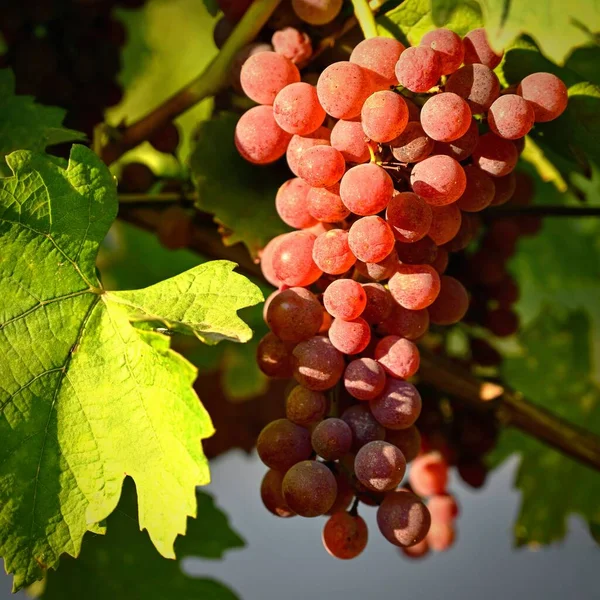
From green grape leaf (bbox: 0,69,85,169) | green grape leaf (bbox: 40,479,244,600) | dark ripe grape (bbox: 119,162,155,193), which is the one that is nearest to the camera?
green grape leaf (bbox: 0,69,85,169)

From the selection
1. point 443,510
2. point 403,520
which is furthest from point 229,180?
point 443,510

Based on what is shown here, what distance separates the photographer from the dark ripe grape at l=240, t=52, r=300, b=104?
1.80 ft

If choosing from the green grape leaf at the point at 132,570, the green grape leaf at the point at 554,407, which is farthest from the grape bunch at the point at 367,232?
the green grape leaf at the point at 554,407

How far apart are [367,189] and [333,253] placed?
56 millimetres

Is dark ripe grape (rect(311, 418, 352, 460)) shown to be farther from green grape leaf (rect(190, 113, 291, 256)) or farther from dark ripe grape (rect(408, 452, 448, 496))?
dark ripe grape (rect(408, 452, 448, 496))

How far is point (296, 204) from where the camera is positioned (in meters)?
0.55

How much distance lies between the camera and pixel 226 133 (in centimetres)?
67

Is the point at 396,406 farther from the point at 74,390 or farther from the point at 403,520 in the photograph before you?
the point at 74,390

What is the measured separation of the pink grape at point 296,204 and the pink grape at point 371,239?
7 cm

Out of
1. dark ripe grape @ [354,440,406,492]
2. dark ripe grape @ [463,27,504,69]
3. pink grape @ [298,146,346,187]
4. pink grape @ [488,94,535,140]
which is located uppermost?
dark ripe grape @ [463,27,504,69]

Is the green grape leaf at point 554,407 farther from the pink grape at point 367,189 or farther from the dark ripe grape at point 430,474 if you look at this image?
the pink grape at point 367,189

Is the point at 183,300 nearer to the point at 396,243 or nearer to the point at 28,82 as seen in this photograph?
the point at 396,243

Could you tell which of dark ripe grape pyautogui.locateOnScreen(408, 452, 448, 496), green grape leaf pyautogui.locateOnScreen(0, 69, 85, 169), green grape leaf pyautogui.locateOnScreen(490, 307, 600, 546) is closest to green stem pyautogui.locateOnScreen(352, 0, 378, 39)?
green grape leaf pyautogui.locateOnScreen(0, 69, 85, 169)

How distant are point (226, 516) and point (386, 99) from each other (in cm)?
56
